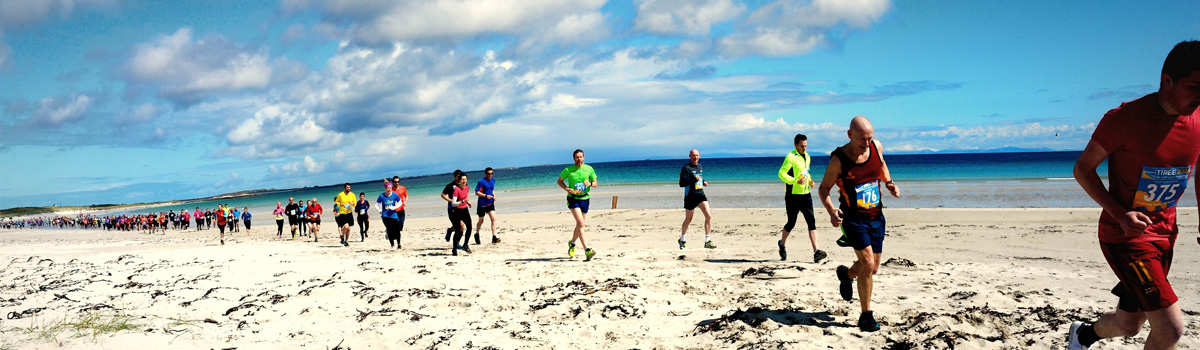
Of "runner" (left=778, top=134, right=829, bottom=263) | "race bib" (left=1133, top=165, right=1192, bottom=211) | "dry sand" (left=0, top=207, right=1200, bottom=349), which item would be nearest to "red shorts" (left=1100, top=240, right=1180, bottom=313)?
"race bib" (left=1133, top=165, right=1192, bottom=211)

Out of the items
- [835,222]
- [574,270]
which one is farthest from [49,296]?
[835,222]

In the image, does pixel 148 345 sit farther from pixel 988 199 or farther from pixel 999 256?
pixel 988 199

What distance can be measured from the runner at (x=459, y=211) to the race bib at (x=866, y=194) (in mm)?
8171

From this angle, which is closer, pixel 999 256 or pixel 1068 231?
pixel 999 256

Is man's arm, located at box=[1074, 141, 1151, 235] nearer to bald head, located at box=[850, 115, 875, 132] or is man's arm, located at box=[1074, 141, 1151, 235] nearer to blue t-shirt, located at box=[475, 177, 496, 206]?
bald head, located at box=[850, 115, 875, 132]

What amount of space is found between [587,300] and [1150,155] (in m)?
4.57

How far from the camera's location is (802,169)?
875cm

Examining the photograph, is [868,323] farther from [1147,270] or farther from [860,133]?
[1147,270]

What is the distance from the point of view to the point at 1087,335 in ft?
12.3

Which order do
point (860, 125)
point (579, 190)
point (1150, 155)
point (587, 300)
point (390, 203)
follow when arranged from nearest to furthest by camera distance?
1. point (1150, 155)
2. point (860, 125)
3. point (587, 300)
4. point (579, 190)
5. point (390, 203)

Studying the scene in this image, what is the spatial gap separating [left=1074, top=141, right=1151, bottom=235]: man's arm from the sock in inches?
41.7

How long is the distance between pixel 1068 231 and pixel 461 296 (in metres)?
13.0

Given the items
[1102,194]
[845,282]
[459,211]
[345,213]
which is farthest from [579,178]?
[345,213]

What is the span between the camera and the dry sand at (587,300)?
16.5 ft
